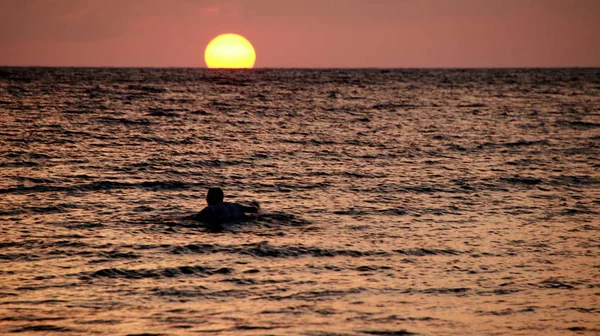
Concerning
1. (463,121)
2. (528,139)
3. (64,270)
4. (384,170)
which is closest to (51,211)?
(64,270)

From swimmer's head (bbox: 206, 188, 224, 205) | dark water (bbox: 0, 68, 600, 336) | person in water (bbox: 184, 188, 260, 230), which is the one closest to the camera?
dark water (bbox: 0, 68, 600, 336)

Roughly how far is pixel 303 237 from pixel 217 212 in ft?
8.75

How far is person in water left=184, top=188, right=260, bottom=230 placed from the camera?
18859mm

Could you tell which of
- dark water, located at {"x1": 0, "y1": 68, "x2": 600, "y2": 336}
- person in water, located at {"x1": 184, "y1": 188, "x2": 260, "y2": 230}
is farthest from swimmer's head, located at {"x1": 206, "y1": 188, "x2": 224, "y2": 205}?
dark water, located at {"x1": 0, "y1": 68, "x2": 600, "y2": 336}

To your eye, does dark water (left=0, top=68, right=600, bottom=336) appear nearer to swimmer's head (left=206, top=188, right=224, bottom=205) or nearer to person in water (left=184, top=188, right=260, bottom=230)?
person in water (left=184, top=188, right=260, bottom=230)

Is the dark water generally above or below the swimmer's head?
below

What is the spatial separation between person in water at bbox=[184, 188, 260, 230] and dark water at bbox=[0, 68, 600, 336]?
2.20ft

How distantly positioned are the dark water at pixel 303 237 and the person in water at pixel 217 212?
671 mm

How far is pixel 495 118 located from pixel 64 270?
47102 millimetres

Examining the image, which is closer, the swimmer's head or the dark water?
the dark water

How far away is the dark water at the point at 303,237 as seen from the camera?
11828mm

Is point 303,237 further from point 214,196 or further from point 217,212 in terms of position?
point 214,196

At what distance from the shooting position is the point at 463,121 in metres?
54.1

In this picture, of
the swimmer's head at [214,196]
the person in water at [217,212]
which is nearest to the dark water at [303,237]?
the person in water at [217,212]
